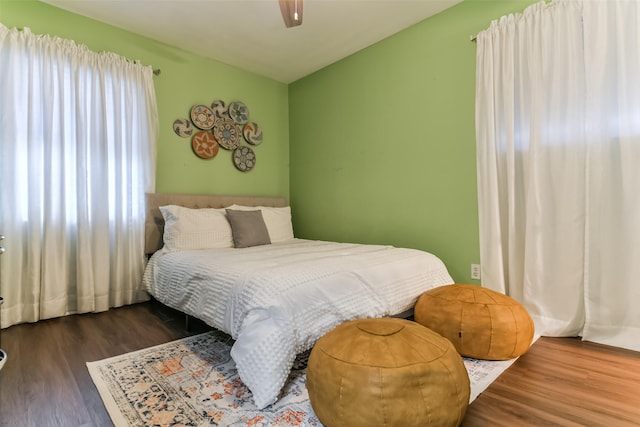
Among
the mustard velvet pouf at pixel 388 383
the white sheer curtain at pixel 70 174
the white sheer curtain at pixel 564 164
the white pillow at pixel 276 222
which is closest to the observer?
the mustard velvet pouf at pixel 388 383

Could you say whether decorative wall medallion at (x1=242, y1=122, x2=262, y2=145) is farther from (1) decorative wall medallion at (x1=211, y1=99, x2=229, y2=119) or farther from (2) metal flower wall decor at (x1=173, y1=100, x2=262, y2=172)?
(1) decorative wall medallion at (x1=211, y1=99, x2=229, y2=119)

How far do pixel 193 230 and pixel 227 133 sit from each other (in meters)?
1.36

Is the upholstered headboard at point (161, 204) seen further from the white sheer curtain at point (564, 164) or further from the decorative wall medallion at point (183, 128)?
the white sheer curtain at point (564, 164)

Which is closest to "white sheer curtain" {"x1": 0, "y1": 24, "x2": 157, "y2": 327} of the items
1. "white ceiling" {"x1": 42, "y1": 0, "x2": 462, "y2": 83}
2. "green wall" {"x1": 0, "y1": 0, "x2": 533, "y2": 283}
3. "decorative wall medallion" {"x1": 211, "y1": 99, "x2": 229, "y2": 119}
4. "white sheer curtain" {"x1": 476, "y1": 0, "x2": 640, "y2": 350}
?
"green wall" {"x1": 0, "y1": 0, "x2": 533, "y2": 283}

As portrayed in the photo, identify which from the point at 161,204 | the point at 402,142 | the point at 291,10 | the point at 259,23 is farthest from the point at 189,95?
the point at 402,142

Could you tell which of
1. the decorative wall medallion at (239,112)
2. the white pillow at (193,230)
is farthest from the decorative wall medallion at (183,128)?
the white pillow at (193,230)

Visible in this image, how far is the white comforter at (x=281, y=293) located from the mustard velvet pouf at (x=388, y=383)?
0.25m

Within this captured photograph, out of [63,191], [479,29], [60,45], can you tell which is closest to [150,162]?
[63,191]

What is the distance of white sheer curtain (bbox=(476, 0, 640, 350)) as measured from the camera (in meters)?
1.89

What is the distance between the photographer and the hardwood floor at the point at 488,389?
50.7 inches

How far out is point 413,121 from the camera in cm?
292

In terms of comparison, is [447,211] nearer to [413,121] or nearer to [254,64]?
[413,121]

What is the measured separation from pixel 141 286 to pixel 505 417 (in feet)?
9.62

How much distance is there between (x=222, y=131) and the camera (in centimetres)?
353
